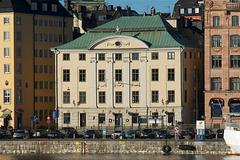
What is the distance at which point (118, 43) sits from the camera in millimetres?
169500

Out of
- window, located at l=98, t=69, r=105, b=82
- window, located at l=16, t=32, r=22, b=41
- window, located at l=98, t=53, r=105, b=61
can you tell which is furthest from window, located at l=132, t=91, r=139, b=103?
window, located at l=16, t=32, r=22, b=41

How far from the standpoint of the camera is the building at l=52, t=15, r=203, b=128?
550ft

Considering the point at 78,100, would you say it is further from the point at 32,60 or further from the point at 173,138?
the point at 173,138

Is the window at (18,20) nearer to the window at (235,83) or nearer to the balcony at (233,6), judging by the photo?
the balcony at (233,6)

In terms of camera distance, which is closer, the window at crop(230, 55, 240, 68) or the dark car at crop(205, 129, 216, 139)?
the dark car at crop(205, 129, 216, 139)

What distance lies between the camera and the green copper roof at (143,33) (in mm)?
169375

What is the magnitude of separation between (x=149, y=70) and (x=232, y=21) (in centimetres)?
1257

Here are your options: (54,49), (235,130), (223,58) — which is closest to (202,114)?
(223,58)

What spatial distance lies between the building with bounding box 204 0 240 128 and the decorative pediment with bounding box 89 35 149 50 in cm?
887

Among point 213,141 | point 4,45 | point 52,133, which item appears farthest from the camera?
point 4,45

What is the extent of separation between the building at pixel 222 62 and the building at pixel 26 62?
24.2 m

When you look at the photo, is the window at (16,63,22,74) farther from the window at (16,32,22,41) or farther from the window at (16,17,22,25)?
the window at (16,17,22,25)

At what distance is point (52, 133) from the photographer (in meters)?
149

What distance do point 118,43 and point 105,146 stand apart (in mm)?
34054
